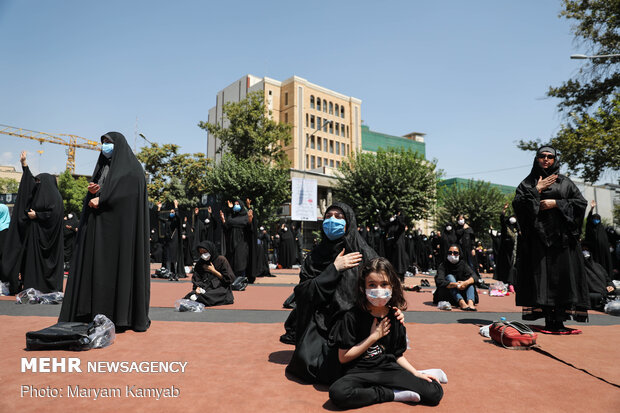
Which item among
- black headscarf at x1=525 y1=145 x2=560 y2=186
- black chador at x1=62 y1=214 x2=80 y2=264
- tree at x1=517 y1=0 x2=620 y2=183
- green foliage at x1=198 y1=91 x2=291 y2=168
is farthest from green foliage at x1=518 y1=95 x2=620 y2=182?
green foliage at x1=198 y1=91 x2=291 y2=168

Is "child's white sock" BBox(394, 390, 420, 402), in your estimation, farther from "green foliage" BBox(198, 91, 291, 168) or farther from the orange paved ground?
"green foliage" BBox(198, 91, 291, 168)

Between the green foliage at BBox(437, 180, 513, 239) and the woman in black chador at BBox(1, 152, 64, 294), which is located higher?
the green foliage at BBox(437, 180, 513, 239)

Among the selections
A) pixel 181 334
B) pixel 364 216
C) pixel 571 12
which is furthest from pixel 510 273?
pixel 364 216

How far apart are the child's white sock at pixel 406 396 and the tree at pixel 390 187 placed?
81.6 ft

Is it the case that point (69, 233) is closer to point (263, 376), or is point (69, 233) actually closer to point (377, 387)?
point (263, 376)

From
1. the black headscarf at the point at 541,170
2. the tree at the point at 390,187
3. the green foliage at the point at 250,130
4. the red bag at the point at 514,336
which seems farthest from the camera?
the green foliage at the point at 250,130

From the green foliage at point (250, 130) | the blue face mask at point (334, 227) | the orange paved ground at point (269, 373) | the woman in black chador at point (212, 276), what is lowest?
the orange paved ground at point (269, 373)

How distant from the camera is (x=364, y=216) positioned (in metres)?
28.4

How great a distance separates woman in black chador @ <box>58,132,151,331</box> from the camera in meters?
4.75

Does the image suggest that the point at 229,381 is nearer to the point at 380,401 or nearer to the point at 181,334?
the point at 380,401

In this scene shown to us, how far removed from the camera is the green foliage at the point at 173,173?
115 ft

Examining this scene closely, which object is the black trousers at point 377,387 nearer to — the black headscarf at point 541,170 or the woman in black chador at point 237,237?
the black headscarf at point 541,170

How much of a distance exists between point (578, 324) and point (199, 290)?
6357 millimetres

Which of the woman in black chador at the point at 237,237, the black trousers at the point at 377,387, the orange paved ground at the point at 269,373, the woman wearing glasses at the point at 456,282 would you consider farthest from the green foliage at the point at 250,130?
the black trousers at the point at 377,387
